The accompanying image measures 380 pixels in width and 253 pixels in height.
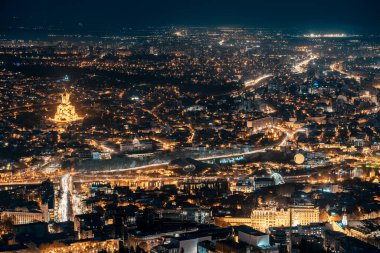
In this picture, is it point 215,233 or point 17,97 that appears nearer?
point 215,233

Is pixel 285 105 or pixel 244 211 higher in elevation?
pixel 285 105

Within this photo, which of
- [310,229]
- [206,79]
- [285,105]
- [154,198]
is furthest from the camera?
[206,79]

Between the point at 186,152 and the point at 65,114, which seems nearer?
the point at 186,152

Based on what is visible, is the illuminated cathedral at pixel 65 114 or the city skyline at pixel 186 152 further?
the illuminated cathedral at pixel 65 114

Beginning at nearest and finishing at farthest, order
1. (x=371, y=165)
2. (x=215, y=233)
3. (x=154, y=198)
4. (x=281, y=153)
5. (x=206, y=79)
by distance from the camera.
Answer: (x=215, y=233), (x=154, y=198), (x=371, y=165), (x=281, y=153), (x=206, y=79)

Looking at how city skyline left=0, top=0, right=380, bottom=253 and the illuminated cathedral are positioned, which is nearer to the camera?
city skyline left=0, top=0, right=380, bottom=253

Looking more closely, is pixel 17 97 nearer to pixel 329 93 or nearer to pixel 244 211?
pixel 329 93

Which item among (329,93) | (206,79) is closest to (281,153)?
(329,93)

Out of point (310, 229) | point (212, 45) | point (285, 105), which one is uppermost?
point (212, 45)

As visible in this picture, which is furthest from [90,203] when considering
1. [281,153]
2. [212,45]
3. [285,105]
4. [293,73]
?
[212,45]
